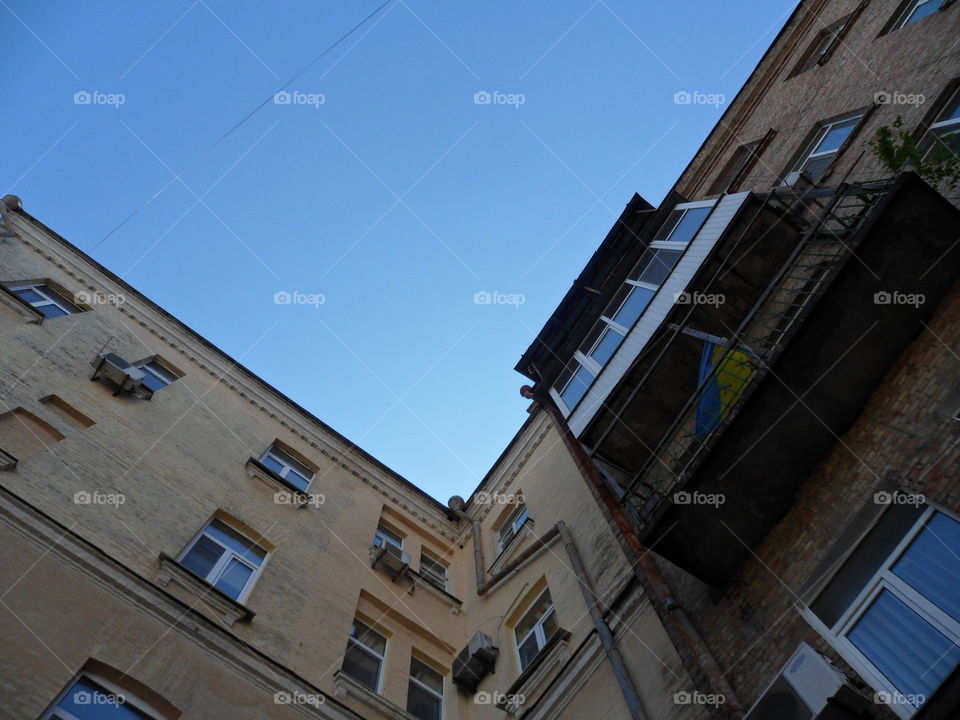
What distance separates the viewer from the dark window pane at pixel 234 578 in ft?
33.4

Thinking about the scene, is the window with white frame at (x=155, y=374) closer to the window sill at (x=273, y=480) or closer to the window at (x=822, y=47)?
the window sill at (x=273, y=480)

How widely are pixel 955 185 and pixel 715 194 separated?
25.4 feet

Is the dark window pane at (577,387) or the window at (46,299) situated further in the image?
the window at (46,299)

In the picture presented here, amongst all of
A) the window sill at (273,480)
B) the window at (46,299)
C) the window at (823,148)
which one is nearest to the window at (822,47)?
the window at (823,148)

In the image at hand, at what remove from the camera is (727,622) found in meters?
7.45

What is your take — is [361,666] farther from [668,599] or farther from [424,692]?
[668,599]

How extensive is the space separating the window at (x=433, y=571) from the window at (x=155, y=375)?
6.15m

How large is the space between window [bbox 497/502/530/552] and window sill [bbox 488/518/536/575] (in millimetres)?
171

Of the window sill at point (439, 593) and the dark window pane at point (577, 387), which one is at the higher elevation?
the dark window pane at point (577, 387)

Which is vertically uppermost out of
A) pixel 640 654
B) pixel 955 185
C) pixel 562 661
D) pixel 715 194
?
pixel 715 194

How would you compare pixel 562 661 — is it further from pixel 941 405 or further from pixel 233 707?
pixel 941 405

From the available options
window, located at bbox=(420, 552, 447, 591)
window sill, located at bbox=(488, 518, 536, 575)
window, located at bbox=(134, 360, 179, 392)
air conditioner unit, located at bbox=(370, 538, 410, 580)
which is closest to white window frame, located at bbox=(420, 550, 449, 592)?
window, located at bbox=(420, 552, 447, 591)

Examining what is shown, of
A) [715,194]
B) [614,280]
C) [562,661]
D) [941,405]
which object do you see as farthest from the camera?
[715,194]

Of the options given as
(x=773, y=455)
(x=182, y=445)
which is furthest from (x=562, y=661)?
(x=182, y=445)
